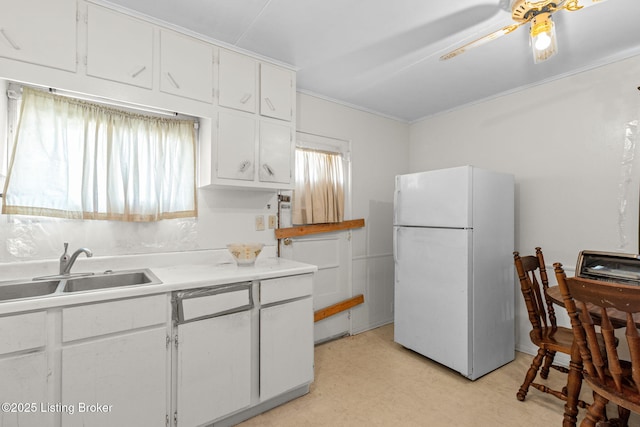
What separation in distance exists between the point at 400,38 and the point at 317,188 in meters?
1.50

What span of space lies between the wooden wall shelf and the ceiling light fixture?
215 cm

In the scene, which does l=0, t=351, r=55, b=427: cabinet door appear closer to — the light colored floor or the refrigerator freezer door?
the light colored floor

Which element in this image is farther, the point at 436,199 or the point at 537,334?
the point at 436,199

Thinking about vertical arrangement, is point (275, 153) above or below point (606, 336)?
above

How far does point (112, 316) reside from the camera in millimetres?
1565

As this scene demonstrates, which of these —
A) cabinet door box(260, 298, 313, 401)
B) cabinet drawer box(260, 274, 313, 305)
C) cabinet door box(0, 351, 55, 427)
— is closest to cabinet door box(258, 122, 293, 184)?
cabinet drawer box(260, 274, 313, 305)

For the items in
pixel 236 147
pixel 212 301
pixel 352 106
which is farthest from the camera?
pixel 352 106

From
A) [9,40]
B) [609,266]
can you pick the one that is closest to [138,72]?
[9,40]

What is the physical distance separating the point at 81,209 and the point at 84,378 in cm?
103

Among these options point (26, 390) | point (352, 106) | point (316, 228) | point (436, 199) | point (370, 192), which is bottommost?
point (26, 390)

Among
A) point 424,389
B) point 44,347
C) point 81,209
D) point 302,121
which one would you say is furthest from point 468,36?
point 44,347

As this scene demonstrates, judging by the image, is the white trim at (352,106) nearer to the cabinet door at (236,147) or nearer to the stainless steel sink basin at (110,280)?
the cabinet door at (236,147)

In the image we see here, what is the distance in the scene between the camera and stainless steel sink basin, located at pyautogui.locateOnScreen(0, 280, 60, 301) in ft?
5.50

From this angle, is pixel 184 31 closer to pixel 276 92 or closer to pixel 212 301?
pixel 276 92
